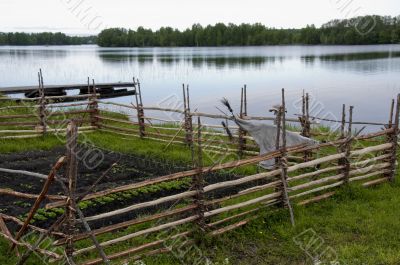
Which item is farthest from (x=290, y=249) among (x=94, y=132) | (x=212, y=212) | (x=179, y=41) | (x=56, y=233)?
(x=179, y=41)

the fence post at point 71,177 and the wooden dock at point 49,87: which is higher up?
the fence post at point 71,177

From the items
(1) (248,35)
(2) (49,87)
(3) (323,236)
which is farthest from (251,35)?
(3) (323,236)

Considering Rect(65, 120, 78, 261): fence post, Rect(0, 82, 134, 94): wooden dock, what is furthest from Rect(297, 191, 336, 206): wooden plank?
Rect(0, 82, 134, 94): wooden dock

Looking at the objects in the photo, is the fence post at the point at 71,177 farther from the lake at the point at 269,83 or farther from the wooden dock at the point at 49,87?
the wooden dock at the point at 49,87

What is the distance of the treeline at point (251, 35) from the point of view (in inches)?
2514

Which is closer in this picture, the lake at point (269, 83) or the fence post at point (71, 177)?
the fence post at point (71, 177)

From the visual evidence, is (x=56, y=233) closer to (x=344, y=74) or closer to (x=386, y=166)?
(x=386, y=166)

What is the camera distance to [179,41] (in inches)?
3472

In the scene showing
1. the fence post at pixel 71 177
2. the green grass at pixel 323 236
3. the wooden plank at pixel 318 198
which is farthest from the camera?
the wooden plank at pixel 318 198

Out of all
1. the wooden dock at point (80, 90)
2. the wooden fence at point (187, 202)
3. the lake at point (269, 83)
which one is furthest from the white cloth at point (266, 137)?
the wooden dock at point (80, 90)

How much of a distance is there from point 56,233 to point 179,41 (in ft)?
283

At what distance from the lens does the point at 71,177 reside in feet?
12.3

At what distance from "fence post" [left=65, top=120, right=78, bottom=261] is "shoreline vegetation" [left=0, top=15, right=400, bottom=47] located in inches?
2299

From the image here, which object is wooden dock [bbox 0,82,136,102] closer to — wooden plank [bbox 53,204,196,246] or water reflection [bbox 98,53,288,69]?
water reflection [bbox 98,53,288,69]
